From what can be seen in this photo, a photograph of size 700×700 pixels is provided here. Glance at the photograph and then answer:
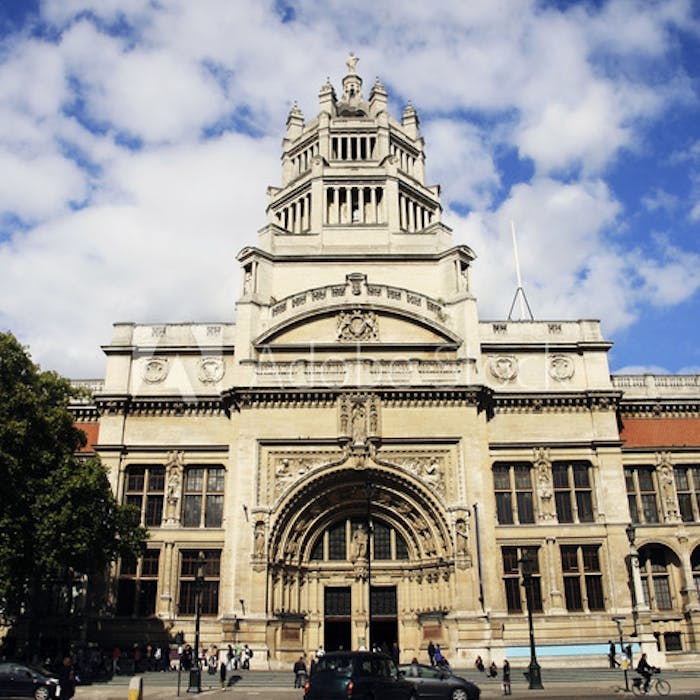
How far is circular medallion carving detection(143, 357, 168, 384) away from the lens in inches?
1594

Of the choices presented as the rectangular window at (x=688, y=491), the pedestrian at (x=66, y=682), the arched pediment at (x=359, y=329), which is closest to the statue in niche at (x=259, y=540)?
the arched pediment at (x=359, y=329)

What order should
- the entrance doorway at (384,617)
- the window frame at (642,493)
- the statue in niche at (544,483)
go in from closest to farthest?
the entrance doorway at (384,617), the statue in niche at (544,483), the window frame at (642,493)

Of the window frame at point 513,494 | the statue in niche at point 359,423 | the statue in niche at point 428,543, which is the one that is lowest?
the statue in niche at point 428,543

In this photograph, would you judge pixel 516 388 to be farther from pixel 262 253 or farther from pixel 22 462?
pixel 22 462

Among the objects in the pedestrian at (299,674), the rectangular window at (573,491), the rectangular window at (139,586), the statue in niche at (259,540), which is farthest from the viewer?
the rectangular window at (573,491)

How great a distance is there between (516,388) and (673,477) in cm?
1016

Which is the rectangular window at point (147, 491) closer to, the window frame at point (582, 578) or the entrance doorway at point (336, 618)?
the entrance doorway at point (336, 618)

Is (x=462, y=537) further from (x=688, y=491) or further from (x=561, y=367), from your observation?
(x=688, y=491)

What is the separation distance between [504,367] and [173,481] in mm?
19689

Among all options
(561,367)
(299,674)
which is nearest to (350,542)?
(299,674)

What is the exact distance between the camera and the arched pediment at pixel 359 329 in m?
40.7

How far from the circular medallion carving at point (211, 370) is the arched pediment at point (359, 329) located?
2.90 meters

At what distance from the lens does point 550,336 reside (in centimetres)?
4191

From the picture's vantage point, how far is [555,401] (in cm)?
3991
